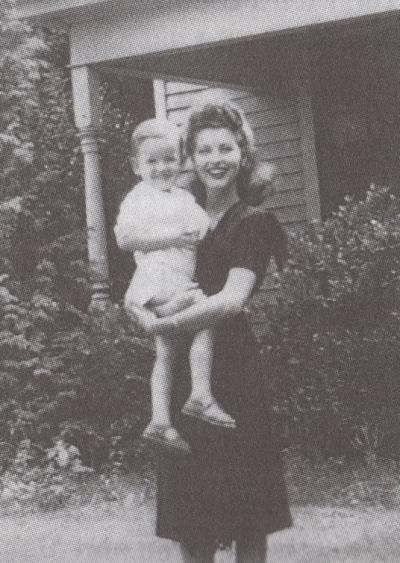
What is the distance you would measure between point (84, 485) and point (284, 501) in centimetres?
404

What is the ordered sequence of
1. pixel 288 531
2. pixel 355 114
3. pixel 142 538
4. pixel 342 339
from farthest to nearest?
pixel 355 114, pixel 342 339, pixel 142 538, pixel 288 531

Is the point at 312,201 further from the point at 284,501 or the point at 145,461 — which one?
the point at 284,501

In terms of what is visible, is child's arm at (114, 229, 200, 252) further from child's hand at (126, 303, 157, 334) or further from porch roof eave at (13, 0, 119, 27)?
porch roof eave at (13, 0, 119, 27)

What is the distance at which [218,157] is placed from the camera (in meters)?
3.87

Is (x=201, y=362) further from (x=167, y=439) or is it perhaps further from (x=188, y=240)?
(x=188, y=240)

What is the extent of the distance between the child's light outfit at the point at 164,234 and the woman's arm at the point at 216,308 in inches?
4.8

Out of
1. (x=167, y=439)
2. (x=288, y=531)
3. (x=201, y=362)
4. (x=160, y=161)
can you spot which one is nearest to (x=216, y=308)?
(x=201, y=362)

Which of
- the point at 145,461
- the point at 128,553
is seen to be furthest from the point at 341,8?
the point at 128,553

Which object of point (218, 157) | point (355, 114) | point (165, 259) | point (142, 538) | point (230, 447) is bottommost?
point (142, 538)

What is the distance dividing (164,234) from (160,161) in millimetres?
258

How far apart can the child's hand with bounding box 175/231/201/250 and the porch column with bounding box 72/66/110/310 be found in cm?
493

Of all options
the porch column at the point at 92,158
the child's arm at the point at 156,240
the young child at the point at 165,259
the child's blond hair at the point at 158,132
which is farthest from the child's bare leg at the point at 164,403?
the porch column at the point at 92,158

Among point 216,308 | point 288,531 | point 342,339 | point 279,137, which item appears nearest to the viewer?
point 216,308

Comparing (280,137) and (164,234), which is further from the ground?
(280,137)
